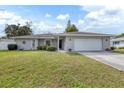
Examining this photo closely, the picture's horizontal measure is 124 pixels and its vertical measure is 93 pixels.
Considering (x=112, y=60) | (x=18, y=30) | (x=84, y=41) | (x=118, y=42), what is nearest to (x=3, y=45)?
(x=18, y=30)

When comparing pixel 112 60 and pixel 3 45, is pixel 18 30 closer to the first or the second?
pixel 3 45

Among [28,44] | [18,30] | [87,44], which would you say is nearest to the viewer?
[87,44]

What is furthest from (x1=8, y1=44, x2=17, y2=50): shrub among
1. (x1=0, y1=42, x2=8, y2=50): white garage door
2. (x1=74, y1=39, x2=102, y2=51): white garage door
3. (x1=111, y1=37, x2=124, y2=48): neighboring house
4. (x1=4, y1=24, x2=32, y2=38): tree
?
(x1=111, y1=37, x2=124, y2=48): neighboring house

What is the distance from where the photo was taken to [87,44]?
28.7 metres

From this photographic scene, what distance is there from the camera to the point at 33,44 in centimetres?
3403

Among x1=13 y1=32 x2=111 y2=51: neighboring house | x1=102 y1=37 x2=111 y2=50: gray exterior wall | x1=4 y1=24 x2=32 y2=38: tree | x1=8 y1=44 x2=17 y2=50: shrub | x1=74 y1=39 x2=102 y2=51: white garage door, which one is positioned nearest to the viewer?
x1=13 y1=32 x2=111 y2=51: neighboring house

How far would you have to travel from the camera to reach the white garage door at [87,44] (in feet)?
92.6

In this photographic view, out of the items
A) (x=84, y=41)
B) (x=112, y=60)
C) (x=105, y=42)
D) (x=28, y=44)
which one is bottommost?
(x=112, y=60)

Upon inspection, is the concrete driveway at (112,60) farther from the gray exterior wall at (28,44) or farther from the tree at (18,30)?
the tree at (18,30)

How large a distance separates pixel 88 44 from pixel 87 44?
5.5 inches

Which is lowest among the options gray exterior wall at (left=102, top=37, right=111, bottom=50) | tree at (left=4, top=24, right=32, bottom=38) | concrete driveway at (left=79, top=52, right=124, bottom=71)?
concrete driveway at (left=79, top=52, right=124, bottom=71)

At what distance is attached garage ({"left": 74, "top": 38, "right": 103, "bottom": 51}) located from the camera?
92.6 feet

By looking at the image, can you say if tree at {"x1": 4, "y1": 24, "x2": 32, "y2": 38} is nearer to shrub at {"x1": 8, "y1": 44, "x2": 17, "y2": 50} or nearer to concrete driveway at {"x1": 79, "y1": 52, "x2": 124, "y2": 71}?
shrub at {"x1": 8, "y1": 44, "x2": 17, "y2": 50}

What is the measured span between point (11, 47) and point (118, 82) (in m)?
27.6
